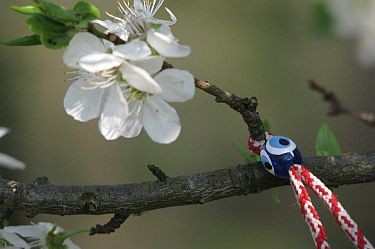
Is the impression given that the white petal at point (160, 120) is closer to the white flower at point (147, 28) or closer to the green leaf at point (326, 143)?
the white flower at point (147, 28)

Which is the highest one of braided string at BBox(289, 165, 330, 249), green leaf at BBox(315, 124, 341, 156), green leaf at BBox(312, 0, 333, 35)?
braided string at BBox(289, 165, 330, 249)

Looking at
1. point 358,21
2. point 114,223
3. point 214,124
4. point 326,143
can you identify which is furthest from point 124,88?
point 214,124

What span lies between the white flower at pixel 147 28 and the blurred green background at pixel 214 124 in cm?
171

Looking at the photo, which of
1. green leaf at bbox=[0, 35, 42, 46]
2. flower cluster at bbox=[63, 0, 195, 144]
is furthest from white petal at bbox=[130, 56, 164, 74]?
green leaf at bbox=[0, 35, 42, 46]

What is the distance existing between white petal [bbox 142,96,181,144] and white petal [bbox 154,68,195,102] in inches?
1.1

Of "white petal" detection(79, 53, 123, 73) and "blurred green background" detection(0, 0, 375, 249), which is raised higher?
"white petal" detection(79, 53, 123, 73)

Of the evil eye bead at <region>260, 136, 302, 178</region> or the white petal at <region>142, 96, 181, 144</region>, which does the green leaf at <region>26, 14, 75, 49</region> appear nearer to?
the white petal at <region>142, 96, 181, 144</region>

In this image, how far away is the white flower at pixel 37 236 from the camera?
85 cm

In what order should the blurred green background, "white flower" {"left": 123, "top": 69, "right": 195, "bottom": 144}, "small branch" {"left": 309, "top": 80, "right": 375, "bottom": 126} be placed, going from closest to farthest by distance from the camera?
"small branch" {"left": 309, "top": 80, "right": 375, "bottom": 126}, "white flower" {"left": 123, "top": 69, "right": 195, "bottom": 144}, the blurred green background

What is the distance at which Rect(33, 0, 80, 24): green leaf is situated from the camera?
0.73 metres

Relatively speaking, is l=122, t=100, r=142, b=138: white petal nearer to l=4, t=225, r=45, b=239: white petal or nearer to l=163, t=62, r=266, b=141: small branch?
l=163, t=62, r=266, b=141: small branch

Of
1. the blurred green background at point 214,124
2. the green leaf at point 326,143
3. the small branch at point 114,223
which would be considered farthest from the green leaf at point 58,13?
A: the blurred green background at point 214,124

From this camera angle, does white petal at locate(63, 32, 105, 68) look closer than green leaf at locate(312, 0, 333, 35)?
Yes

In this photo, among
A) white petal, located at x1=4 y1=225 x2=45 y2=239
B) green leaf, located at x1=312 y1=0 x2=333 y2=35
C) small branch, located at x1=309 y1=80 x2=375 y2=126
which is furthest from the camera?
green leaf, located at x1=312 y1=0 x2=333 y2=35
